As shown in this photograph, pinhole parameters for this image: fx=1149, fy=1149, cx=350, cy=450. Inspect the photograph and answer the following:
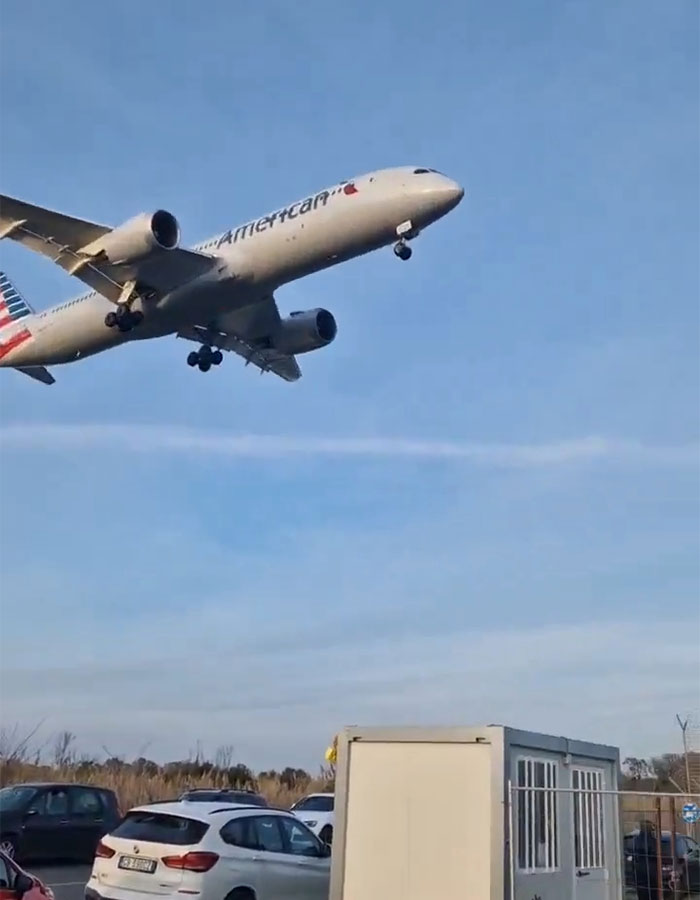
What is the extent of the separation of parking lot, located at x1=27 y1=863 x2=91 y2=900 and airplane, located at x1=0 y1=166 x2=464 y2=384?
11.9 meters

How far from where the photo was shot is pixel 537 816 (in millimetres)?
9914

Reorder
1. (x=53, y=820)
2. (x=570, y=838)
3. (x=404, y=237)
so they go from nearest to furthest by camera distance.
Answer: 1. (x=570, y=838)
2. (x=53, y=820)
3. (x=404, y=237)

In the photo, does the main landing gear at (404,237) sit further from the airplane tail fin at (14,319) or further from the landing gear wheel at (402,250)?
the airplane tail fin at (14,319)

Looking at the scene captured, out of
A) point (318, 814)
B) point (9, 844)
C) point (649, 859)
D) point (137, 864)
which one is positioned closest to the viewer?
point (137, 864)

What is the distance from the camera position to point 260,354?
3061cm

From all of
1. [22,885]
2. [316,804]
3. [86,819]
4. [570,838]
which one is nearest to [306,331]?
[316,804]

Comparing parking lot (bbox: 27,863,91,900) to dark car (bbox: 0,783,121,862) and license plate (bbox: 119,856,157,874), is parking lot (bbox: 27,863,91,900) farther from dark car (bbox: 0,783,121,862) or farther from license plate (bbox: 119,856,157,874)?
license plate (bbox: 119,856,157,874)

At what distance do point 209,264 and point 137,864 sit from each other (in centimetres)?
1592

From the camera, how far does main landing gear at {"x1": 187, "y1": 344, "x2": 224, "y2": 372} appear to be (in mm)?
29969

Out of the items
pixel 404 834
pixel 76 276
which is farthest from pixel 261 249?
pixel 404 834

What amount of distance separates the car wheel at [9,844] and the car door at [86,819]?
115 centimetres

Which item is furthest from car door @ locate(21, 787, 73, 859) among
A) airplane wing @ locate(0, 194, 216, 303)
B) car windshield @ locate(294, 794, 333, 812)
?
airplane wing @ locate(0, 194, 216, 303)

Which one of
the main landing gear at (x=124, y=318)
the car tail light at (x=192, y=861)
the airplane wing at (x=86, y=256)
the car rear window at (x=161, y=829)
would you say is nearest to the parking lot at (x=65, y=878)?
the car rear window at (x=161, y=829)

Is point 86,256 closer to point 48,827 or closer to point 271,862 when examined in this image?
point 48,827
